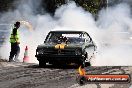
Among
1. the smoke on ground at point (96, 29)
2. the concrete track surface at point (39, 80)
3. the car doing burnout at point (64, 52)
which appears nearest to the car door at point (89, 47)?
the car doing burnout at point (64, 52)

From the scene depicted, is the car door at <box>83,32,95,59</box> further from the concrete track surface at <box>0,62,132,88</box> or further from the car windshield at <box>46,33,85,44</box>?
the concrete track surface at <box>0,62,132,88</box>

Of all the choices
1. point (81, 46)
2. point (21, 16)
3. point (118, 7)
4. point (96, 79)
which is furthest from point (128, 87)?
point (21, 16)

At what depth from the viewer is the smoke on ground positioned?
18550mm

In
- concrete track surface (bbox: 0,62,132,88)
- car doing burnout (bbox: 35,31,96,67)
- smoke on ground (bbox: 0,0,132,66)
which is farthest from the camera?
smoke on ground (bbox: 0,0,132,66)

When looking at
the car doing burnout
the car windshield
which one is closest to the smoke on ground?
the car windshield

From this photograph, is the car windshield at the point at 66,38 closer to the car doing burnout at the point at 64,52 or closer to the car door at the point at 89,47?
the car doing burnout at the point at 64,52

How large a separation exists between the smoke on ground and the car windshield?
1.47 metres

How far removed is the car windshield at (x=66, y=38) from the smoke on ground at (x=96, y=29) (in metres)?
1.47

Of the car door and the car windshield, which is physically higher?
the car windshield

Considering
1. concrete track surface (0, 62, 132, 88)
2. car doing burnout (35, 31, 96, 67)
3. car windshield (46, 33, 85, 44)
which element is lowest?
concrete track surface (0, 62, 132, 88)

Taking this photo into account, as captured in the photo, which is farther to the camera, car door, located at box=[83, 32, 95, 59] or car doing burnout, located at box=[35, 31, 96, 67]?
car door, located at box=[83, 32, 95, 59]

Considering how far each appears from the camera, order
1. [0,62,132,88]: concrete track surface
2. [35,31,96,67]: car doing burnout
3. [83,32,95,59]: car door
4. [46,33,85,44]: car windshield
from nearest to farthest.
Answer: [0,62,132,88]: concrete track surface
[35,31,96,67]: car doing burnout
[83,32,95,59]: car door
[46,33,85,44]: car windshield

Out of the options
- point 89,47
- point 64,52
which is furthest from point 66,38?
point 64,52

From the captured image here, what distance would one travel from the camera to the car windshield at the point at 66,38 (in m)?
15.4
